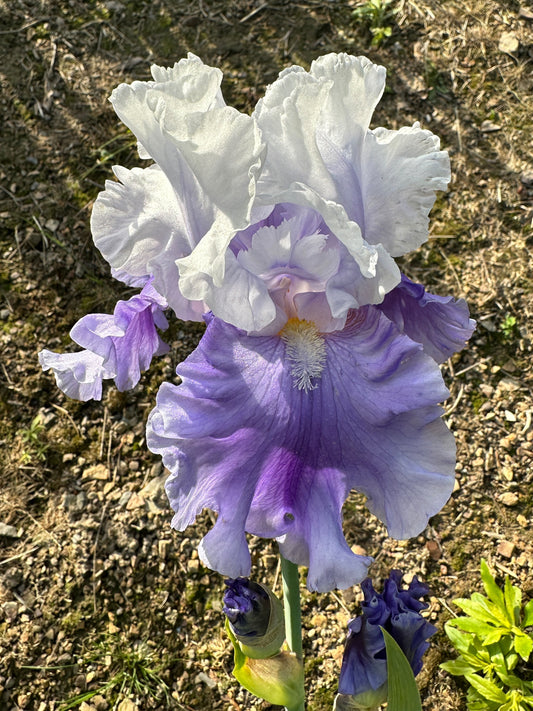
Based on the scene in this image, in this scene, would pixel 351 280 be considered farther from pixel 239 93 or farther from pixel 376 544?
pixel 239 93

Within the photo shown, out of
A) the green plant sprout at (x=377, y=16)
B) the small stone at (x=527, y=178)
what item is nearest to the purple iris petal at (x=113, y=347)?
the small stone at (x=527, y=178)

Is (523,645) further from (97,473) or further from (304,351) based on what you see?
(97,473)

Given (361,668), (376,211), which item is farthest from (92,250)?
(361,668)

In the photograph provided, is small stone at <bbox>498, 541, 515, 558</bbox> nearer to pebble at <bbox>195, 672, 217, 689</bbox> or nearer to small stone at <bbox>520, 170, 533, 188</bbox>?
pebble at <bbox>195, 672, 217, 689</bbox>

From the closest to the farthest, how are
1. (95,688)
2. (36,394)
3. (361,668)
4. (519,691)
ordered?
(361,668) < (519,691) < (95,688) < (36,394)

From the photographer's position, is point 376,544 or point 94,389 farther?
point 376,544


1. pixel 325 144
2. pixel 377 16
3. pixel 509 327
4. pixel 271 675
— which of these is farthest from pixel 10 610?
pixel 377 16

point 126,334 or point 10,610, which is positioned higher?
point 126,334
